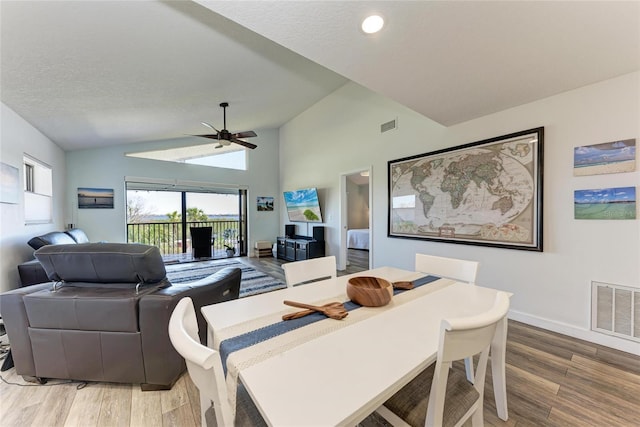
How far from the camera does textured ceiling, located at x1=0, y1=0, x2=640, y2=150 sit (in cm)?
140

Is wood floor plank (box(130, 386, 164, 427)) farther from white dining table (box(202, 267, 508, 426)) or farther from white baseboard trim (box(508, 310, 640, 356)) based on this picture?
→ white baseboard trim (box(508, 310, 640, 356))

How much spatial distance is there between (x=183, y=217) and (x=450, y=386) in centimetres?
668

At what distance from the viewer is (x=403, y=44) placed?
1.61 m

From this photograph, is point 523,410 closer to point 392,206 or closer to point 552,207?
point 552,207

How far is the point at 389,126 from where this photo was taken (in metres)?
3.91

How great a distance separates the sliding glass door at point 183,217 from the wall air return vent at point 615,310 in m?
6.44

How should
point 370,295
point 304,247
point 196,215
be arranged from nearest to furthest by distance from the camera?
point 370,295
point 304,247
point 196,215

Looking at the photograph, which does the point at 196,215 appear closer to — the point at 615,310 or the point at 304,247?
the point at 304,247

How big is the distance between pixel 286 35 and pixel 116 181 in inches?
211

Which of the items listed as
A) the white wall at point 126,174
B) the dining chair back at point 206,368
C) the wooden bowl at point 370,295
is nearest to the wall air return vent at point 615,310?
the wooden bowl at point 370,295

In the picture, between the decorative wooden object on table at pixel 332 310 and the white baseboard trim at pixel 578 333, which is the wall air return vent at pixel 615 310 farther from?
the decorative wooden object on table at pixel 332 310

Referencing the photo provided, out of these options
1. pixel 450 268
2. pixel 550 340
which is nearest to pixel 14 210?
pixel 450 268

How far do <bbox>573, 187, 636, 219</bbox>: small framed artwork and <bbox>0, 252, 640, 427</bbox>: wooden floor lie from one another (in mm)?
1136

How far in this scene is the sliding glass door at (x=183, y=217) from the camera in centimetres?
582
